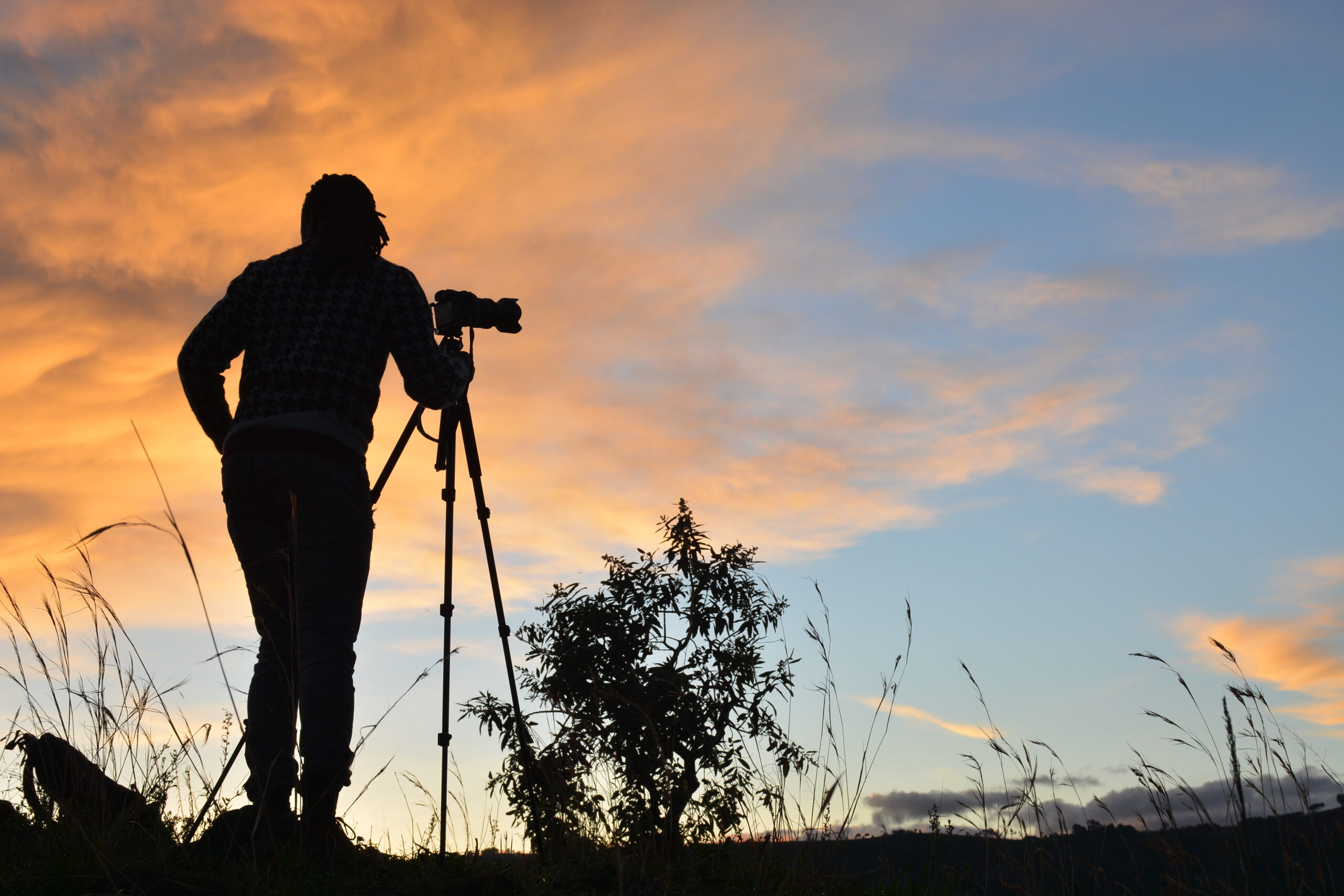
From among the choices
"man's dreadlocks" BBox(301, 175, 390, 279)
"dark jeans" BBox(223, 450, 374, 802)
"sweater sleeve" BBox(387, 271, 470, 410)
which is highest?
"man's dreadlocks" BBox(301, 175, 390, 279)

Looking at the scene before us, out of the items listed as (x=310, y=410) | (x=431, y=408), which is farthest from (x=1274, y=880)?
(x=310, y=410)

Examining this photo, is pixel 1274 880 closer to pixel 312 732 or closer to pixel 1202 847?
pixel 1202 847

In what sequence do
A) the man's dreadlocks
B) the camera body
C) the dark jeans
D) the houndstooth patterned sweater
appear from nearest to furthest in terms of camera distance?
1. the dark jeans
2. the houndstooth patterned sweater
3. the man's dreadlocks
4. the camera body

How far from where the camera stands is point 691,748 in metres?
8.63

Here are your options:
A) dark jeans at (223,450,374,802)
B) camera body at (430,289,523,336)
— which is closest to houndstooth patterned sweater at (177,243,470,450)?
dark jeans at (223,450,374,802)

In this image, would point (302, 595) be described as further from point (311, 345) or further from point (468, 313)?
point (468, 313)

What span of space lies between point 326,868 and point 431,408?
67.6 inches

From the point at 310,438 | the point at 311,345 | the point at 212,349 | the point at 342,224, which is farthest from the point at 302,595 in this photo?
the point at 342,224

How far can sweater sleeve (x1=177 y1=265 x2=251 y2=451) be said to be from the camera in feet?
11.3

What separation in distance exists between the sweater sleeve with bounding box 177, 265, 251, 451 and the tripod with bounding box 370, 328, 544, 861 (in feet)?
2.51

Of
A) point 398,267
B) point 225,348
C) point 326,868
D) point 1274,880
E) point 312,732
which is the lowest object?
point 1274,880

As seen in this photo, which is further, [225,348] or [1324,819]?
[225,348]

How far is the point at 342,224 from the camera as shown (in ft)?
11.3

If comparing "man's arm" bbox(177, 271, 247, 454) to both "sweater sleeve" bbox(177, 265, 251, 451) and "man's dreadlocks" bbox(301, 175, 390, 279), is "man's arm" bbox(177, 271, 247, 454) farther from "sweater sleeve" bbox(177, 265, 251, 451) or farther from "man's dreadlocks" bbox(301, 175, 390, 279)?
"man's dreadlocks" bbox(301, 175, 390, 279)
